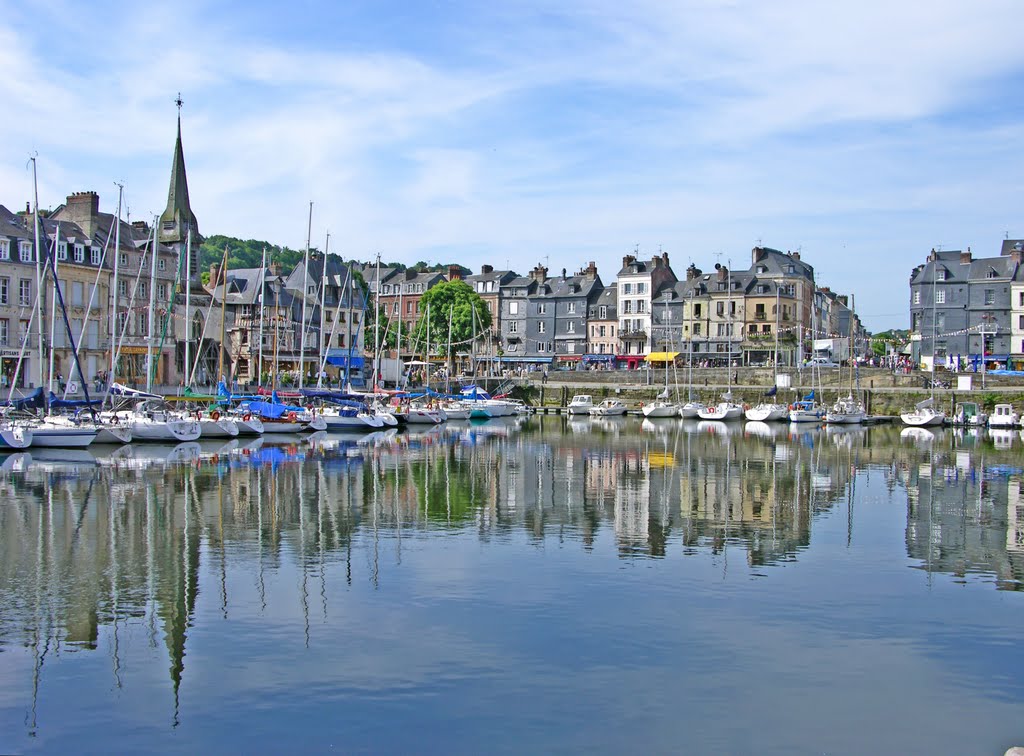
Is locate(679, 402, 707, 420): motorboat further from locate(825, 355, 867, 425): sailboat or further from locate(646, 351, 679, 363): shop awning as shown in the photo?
locate(646, 351, 679, 363): shop awning

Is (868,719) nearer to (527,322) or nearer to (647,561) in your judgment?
(647,561)

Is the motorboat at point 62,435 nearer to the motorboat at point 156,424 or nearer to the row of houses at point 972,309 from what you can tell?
the motorboat at point 156,424

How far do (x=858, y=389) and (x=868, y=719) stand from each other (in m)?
68.6

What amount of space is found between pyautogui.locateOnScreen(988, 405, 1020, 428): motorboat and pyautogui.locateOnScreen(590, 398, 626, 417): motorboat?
27.0 meters

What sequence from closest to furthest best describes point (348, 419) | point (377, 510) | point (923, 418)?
point (377, 510)
point (348, 419)
point (923, 418)

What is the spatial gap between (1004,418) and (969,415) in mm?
3512

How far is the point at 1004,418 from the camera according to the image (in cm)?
6544

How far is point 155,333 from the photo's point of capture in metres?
67.0

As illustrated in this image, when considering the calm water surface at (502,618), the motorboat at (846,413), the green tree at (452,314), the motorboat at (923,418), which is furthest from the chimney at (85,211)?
the motorboat at (923,418)

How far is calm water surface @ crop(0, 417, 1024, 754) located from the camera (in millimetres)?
11453

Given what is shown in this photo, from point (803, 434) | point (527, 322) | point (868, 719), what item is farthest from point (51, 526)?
point (527, 322)

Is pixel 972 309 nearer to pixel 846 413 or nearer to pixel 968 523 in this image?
pixel 846 413

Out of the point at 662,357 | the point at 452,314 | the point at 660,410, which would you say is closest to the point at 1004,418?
the point at 660,410

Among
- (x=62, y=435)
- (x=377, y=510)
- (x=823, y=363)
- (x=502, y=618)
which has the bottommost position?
(x=502, y=618)
